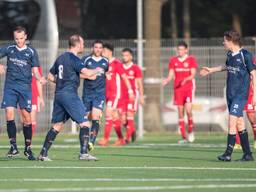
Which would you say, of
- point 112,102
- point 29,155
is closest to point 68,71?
point 29,155

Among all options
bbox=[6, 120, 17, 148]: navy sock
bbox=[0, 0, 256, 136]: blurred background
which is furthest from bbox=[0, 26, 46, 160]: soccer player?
bbox=[0, 0, 256, 136]: blurred background

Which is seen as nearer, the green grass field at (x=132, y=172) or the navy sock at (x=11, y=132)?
the green grass field at (x=132, y=172)

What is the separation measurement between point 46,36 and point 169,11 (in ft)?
72.8

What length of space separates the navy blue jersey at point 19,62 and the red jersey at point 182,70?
761 centimetres

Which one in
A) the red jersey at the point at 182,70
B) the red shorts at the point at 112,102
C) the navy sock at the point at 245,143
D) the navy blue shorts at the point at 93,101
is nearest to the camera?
the navy sock at the point at 245,143

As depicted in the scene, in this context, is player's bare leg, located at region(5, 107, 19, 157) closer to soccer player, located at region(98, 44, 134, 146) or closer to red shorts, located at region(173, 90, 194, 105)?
soccer player, located at region(98, 44, 134, 146)

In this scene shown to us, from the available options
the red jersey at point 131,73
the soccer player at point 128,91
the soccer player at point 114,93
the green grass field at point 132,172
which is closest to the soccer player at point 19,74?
the green grass field at point 132,172

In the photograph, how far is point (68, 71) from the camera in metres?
17.1

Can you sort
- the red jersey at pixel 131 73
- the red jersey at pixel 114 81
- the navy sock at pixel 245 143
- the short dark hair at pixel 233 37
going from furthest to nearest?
the red jersey at pixel 131 73 → the red jersey at pixel 114 81 → the navy sock at pixel 245 143 → the short dark hair at pixel 233 37

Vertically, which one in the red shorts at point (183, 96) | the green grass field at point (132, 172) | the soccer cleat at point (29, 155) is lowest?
the green grass field at point (132, 172)

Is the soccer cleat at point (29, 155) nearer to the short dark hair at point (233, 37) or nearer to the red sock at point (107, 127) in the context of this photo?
the short dark hair at point (233, 37)

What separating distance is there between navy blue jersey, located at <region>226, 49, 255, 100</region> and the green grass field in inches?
45.2

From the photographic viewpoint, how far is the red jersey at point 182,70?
82.2 feet

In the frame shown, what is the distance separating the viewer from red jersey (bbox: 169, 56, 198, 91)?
25047mm
